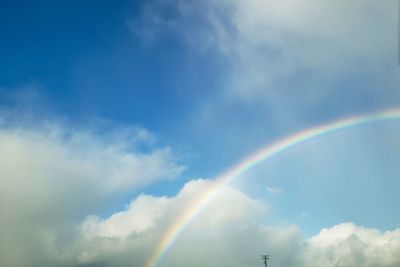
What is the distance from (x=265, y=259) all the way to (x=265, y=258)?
0.47 metres

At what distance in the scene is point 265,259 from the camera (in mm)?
120500

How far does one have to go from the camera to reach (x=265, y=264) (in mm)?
118125

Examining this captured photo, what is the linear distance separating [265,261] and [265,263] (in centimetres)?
128

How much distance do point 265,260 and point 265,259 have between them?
0.47 meters

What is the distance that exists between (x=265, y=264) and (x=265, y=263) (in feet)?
3.62

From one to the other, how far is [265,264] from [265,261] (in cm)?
235

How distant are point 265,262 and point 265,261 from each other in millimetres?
568

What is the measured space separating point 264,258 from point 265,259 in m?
0.75

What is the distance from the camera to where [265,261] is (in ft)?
395

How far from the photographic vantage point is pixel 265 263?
119188mm

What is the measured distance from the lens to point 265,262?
393 feet

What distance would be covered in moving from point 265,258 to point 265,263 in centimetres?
227

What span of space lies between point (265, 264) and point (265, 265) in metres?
1.11
